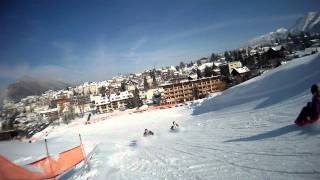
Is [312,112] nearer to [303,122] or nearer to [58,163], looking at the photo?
[303,122]

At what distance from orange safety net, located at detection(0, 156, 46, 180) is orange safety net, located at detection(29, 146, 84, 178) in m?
0.50

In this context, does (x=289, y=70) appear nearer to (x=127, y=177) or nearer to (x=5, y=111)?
(x=127, y=177)

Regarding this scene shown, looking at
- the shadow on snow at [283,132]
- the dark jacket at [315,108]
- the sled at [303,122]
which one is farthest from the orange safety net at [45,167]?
the dark jacket at [315,108]

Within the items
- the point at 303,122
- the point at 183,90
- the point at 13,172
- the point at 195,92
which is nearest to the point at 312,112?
the point at 303,122

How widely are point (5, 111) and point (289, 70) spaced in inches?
3505

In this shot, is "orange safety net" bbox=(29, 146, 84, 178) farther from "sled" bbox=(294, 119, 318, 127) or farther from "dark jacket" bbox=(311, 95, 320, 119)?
"dark jacket" bbox=(311, 95, 320, 119)

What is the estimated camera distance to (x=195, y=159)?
34.2 feet

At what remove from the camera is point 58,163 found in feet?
40.6

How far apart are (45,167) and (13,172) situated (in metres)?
1.93

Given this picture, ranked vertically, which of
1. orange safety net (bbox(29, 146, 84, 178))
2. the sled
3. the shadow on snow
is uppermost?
the sled

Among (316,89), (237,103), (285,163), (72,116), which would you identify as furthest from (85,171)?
(72,116)

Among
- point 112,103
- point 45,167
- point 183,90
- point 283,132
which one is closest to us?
point 283,132

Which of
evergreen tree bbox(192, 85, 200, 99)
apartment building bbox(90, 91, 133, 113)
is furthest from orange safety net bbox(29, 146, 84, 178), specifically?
apartment building bbox(90, 91, 133, 113)

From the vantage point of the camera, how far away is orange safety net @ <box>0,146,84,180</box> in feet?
31.4
